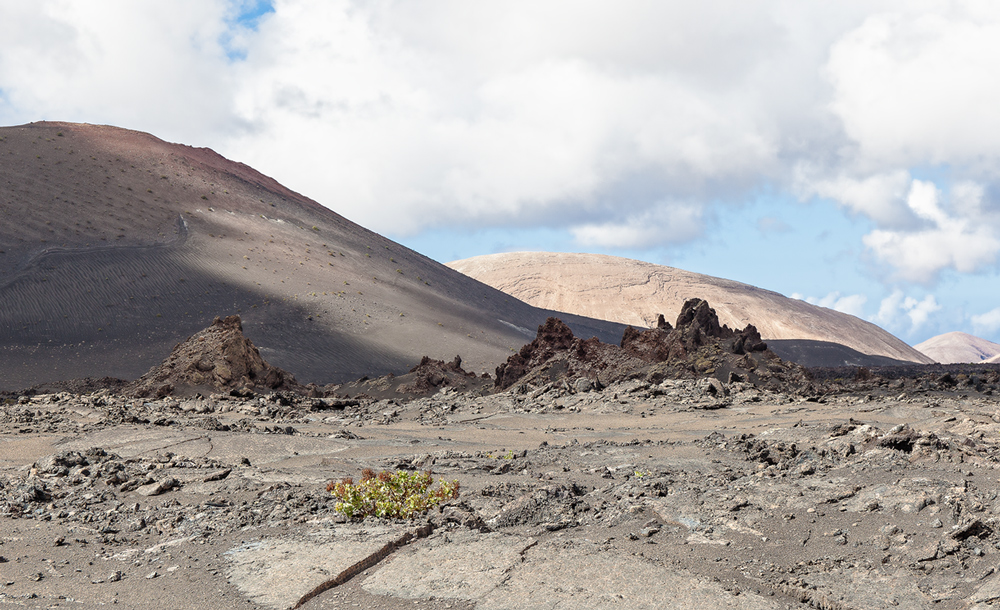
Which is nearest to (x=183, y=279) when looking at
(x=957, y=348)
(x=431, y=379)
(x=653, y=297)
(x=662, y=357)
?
(x=431, y=379)

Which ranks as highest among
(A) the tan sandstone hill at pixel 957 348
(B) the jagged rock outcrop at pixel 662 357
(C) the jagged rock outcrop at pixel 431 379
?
(A) the tan sandstone hill at pixel 957 348

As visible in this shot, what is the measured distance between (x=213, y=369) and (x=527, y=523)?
1727cm

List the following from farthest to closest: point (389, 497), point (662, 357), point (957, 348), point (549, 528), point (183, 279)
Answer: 1. point (957, 348)
2. point (183, 279)
3. point (662, 357)
4. point (389, 497)
5. point (549, 528)

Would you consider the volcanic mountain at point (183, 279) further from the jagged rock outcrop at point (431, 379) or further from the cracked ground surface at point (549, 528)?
the cracked ground surface at point (549, 528)

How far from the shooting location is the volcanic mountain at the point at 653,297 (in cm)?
10844

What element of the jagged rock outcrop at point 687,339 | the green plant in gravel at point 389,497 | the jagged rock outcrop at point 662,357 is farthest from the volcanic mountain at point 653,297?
the green plant in gravel at point 389,497

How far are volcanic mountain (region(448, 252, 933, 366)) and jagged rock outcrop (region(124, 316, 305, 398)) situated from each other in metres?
81.9

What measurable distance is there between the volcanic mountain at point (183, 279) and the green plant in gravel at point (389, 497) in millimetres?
31765

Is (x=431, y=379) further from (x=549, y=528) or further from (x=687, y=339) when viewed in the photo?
(x=549, y=528)

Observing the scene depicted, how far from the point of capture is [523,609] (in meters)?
4.91

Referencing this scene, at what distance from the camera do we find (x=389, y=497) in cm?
712

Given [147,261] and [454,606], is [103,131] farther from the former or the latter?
[454,606]

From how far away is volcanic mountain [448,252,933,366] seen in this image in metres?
108

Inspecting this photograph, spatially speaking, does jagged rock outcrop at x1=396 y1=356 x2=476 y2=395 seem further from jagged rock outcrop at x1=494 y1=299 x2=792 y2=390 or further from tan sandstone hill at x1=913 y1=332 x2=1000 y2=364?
tan sandstone hill at x1=913 y1=332 x2=1000 y2=364
